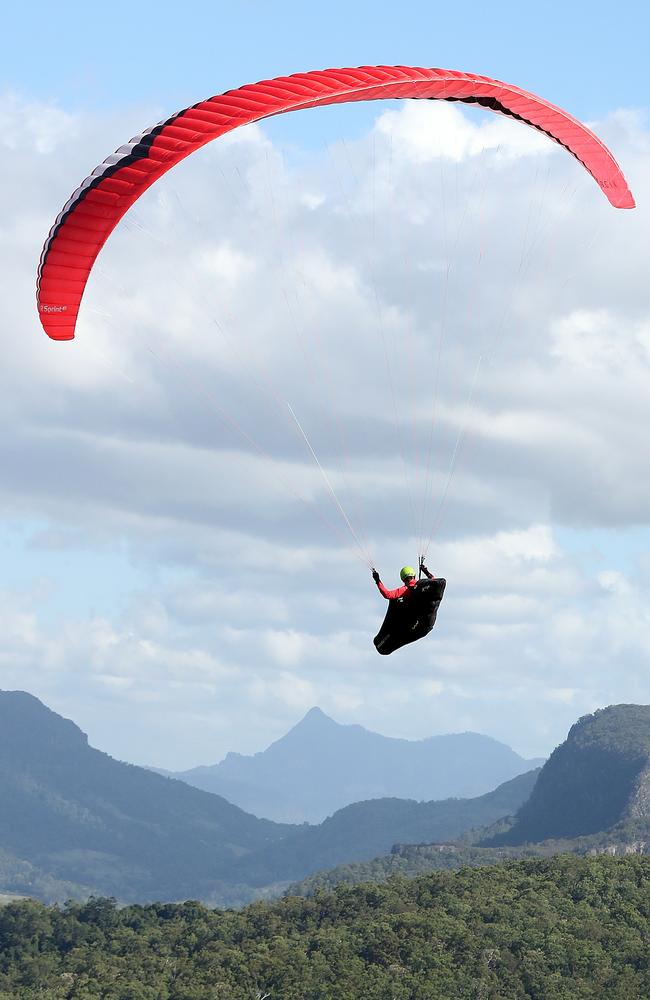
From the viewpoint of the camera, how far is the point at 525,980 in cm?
11562

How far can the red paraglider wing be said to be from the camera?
2969cm

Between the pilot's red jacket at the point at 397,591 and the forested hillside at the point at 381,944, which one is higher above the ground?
the pilot's red jacket at the point at 397,591

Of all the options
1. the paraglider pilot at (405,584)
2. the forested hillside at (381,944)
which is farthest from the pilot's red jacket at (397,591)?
the forested hillside at (381,944)

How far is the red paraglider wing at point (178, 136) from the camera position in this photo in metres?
29.7

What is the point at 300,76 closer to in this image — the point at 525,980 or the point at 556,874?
the point at 525,980

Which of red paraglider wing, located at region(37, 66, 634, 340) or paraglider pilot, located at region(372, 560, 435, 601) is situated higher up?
red paraglider wing, located at region(37, 66, 634, 340)

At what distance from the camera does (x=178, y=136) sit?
2964 cm

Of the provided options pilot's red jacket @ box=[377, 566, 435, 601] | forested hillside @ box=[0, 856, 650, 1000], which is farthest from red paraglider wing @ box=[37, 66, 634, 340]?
forested hillside @ box=[0, 856, 650, 1000]

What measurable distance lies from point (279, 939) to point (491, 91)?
98706 millimetres

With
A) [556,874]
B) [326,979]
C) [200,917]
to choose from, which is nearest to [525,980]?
Result: [326,979]

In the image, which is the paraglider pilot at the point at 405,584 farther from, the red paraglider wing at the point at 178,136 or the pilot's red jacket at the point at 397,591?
the red paraglider wing at the point at 178,136

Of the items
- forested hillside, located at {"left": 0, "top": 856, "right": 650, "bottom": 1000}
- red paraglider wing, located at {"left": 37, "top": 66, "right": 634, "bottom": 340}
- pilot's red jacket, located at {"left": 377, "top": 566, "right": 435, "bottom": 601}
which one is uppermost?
red paraglider wing, located at {"left": 37, "top": 66, "right": 634, "bottom": 340}

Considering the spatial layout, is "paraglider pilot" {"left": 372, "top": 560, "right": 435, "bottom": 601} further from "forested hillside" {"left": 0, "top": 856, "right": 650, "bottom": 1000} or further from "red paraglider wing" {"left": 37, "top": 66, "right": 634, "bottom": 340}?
"forested hillside" {"left": 0, "top": 856, "right": 650, "bottom": 1000}

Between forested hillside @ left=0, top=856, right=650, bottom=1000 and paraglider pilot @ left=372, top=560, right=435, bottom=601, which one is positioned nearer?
paraglider pilot @ left=372, top=560, right=435, bottom=601
